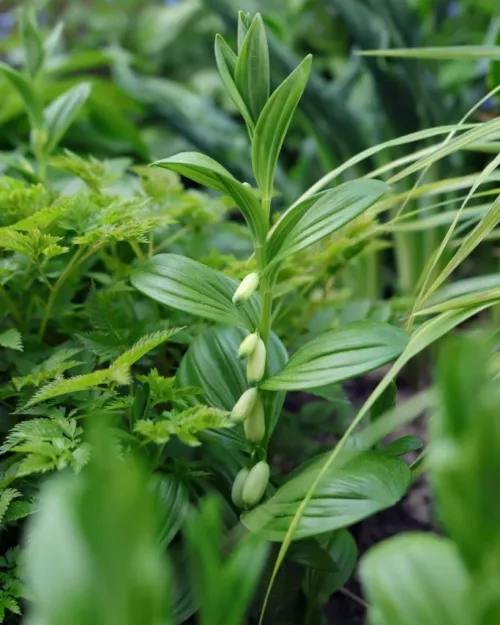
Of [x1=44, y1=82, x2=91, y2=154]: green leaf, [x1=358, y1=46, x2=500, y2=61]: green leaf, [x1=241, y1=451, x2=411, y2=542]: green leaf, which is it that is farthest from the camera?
[x1=44, y1=82, x2=91, y2=154]: green leaf

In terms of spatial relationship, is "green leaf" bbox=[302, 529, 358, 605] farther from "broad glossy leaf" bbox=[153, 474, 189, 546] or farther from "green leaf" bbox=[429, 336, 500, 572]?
"green leaf" bbox=[429, 336, 500, 572]

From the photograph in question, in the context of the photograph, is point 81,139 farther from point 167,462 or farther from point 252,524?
point 252,524

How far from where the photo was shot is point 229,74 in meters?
0.52

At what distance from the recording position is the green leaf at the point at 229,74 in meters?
0.51

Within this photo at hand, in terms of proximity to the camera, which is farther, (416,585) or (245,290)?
(245,290)

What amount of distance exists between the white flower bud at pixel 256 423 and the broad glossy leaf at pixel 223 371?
0.07ft

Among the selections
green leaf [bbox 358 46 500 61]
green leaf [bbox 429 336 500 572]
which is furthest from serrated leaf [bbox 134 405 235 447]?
green leaf [bbox 358 46 500 61]

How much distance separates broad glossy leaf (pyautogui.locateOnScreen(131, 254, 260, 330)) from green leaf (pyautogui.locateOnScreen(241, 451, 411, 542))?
13cm

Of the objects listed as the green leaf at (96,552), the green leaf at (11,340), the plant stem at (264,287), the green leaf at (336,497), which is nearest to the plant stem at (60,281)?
the green leaf at (11,340)

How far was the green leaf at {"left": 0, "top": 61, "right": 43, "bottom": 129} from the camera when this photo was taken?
75cm

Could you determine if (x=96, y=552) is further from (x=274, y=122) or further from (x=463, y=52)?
(x=463, y=52)

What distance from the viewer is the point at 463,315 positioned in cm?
51

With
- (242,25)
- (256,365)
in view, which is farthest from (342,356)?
(242,25)

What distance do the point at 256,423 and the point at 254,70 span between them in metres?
0.26
